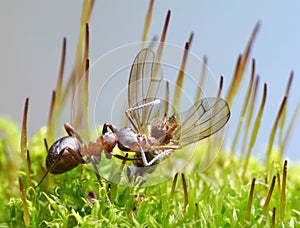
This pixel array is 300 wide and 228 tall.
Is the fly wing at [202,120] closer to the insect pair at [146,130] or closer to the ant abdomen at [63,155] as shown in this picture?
the insect pair at [146,130]

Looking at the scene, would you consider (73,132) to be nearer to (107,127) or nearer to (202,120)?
(107,127)

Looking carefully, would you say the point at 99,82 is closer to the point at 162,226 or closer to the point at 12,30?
the point at 162,226

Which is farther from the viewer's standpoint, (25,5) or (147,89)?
(25,5)

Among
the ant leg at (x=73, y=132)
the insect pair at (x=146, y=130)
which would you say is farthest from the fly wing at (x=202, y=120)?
the ant leg at (x=73, y=132)

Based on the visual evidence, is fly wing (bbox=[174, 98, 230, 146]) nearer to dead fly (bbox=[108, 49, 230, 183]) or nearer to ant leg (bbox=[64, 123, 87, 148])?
dead fly (bbox=[108, 49, 230, 183])

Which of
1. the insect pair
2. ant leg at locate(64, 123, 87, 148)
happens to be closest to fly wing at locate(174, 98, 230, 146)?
the insect pair

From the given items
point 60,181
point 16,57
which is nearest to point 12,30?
point 16,57
